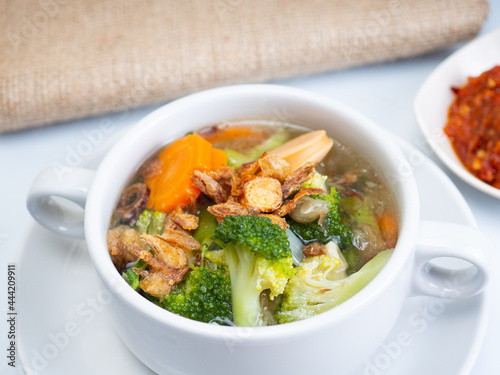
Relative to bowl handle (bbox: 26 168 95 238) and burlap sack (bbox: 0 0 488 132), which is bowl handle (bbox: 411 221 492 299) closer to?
bowl handle (bbox: 26 168 95 238)

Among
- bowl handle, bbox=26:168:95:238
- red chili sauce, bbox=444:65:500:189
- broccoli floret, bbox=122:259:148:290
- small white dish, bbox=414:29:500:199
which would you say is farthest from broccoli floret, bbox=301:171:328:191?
red chili sauce, bbox=444:65:500:189

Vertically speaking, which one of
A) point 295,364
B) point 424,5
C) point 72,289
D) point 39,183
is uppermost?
point 424,5

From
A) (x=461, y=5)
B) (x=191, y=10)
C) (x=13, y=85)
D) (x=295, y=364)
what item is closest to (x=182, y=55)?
(x=191, y=10)

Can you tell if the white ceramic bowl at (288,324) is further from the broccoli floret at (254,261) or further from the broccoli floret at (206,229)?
the broccoli floret at (206,229)

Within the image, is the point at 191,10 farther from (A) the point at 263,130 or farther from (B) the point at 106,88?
(A) the point at 263,130

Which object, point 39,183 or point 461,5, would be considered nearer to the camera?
point 39,183

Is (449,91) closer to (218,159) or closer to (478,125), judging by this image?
(478,125)

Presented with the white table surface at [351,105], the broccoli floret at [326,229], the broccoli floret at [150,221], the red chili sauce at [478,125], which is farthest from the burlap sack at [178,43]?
the broccoli floret at [326,229]
